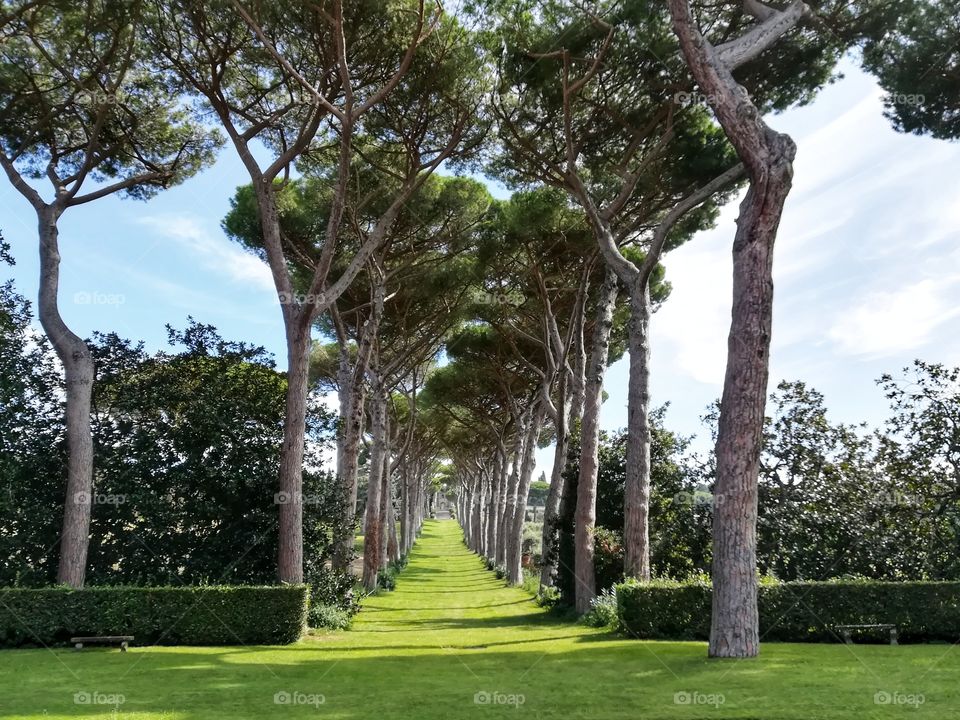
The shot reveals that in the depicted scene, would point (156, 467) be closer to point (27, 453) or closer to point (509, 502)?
point (27, 453)

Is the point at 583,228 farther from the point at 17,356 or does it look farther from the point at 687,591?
the point at 17,356

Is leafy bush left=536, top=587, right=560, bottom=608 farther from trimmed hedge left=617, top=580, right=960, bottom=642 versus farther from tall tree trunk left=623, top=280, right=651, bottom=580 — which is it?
trimmed hedge left=617, top=580, right=960, bottom=642

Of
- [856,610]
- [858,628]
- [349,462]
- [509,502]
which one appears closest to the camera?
[858,628]

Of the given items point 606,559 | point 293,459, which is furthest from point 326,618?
point 606,559

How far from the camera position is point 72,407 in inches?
538

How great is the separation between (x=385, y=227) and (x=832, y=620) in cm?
1083

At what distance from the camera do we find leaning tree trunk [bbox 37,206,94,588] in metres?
13.2

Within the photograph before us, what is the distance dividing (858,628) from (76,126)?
59.7ft

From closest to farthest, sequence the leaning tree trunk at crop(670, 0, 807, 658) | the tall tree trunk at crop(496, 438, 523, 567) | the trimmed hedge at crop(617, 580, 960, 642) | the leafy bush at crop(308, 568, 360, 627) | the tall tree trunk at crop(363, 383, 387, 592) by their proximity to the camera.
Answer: the leaning tree trunk at crop(670, 0, 807, 658) < the trimmed hedge at crop(617, 580, 960, 642) < the leafy bush at crop(308, 568, 360, 627) < the tall tree trunk at crop(363, 383, 387, 592) < the tall tree trunk at crop(496, 438, 523, 567)

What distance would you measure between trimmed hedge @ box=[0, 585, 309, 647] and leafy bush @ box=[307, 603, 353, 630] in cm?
185

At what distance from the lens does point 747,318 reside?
944 centimetres

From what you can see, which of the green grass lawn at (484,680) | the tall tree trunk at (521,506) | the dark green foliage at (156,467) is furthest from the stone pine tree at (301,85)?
the tall tree trunk at (521,506)

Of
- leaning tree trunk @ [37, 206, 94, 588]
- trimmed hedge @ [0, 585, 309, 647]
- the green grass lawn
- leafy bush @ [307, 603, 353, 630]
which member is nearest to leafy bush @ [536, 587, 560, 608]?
the green grass lawn

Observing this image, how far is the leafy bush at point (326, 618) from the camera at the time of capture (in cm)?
1411
